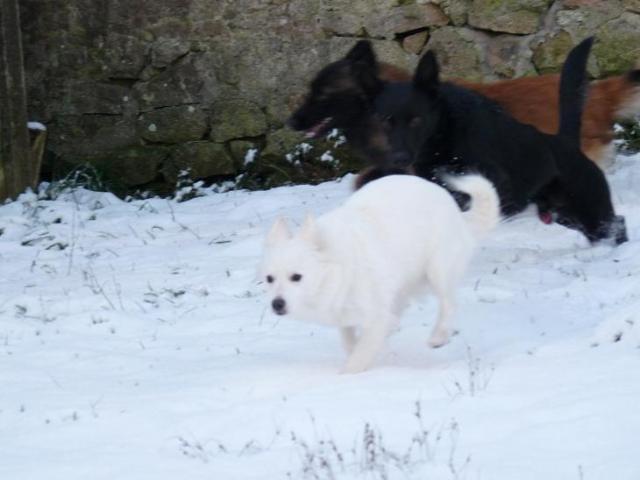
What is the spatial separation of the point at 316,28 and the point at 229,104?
0.77m

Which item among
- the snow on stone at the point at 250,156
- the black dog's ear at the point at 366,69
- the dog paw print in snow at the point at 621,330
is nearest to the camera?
the dog paw print in snow at the point at 621,330

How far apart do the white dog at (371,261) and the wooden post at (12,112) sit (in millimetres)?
3724

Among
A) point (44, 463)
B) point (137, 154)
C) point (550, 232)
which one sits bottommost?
point (44, 463)

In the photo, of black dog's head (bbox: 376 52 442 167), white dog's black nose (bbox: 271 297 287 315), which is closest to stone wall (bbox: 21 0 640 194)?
black dog's head (bbox: 376 52 442 167)

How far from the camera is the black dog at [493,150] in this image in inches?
244

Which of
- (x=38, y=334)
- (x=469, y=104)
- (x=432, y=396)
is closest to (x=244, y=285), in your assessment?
(x=38, y=334)

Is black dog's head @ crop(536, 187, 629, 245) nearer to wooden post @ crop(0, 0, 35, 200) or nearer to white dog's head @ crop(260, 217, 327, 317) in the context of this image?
white dog's head @ crop(260, 217, 327, 317)

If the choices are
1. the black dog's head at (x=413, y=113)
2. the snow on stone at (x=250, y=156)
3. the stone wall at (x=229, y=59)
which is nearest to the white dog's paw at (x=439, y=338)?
the black dog's head at (x=413, y=113)

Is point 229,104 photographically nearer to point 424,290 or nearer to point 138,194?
point 138,194

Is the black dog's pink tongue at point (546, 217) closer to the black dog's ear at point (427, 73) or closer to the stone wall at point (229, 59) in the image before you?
the black dog's ear at point (427, 73)

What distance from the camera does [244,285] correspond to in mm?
6043

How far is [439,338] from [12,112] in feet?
13.7

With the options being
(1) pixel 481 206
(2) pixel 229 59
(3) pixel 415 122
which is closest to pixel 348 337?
(1) pixel 481 206

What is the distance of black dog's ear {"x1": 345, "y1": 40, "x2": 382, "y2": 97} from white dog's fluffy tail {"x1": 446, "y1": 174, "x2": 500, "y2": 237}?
136cm
